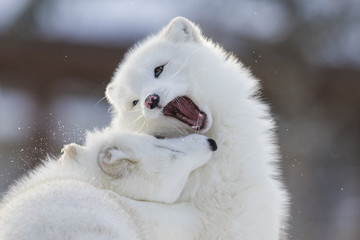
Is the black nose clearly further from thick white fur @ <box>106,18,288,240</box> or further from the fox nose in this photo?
the fox nose

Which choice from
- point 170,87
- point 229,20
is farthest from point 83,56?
point 170,87

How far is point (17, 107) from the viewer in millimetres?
5922

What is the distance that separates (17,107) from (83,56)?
0.76 m

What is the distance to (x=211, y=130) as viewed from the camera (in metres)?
2.63

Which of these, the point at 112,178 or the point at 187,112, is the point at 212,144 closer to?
the point at 187,112

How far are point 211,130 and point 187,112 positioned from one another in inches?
4.3

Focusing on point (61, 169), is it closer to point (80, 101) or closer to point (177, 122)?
point (177, 122)

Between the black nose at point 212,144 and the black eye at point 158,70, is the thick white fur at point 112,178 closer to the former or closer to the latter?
the black nose at point 212,144

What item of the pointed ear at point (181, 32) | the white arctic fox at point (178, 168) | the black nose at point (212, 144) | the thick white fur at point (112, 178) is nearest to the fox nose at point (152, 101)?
the white arctic fox at point (178, 168)

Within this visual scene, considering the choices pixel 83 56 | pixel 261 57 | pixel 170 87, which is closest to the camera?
pixel 170 87

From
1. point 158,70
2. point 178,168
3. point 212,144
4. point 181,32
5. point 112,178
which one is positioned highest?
point 181,32

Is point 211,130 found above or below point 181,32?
below

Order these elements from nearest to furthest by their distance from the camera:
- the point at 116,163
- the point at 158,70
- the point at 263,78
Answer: the point at 116,163 < the point at 158,70 < the point at 263,78

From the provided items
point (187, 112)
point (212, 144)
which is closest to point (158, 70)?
point (187, 112)
